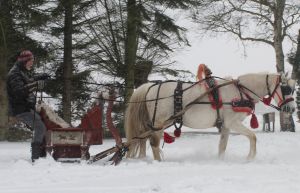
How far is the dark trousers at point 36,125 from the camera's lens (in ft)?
27.6

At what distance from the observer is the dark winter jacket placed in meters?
8.23

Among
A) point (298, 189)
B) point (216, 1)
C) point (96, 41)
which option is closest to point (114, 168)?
point (298, 189)

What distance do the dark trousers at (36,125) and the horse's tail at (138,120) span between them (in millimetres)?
1932

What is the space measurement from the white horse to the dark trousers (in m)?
1.91

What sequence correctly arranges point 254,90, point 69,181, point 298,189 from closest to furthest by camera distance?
1. point 298,189
2. point 69,181
3. point 254,90

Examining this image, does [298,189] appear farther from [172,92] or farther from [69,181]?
[172,92]

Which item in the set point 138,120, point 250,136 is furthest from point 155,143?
point 250,136

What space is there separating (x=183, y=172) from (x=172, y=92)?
2.56m

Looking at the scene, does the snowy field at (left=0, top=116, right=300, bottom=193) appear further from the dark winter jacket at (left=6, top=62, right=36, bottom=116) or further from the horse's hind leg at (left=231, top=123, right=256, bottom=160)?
the dark winter jacket at (left=6, top=62, right=36, bottom=116)

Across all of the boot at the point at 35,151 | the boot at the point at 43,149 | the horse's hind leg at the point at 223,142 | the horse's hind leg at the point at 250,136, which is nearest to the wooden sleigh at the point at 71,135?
the boot at the point at 43,149

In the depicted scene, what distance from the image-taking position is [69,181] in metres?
6.57

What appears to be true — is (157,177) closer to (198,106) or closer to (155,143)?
(155,143)

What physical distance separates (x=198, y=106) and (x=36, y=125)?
3.16 metres

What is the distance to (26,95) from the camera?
8289 mm
